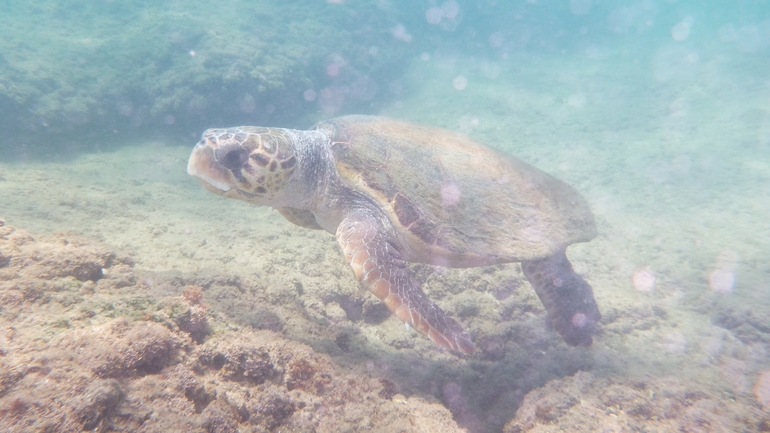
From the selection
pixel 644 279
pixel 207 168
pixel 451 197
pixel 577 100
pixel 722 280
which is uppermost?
pixel 577 100

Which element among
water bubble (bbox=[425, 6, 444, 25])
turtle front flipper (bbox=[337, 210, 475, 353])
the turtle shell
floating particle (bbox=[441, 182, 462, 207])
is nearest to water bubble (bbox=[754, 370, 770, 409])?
the turtle shell

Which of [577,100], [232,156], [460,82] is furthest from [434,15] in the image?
[232,156]

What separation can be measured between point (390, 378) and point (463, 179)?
2.17 metres

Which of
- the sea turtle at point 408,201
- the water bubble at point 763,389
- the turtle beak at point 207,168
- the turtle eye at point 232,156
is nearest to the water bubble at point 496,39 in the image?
the sea turtle at point 408,201

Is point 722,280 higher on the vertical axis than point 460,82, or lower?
lower

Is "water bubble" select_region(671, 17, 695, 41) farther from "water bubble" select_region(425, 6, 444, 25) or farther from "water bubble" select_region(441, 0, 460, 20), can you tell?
"water bubble" select_region(425, 6, 444, 25)

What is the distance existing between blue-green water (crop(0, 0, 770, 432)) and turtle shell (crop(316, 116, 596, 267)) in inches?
45.6

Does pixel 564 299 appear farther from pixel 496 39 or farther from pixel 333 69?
pixel 496 39

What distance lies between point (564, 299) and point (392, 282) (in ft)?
7.56

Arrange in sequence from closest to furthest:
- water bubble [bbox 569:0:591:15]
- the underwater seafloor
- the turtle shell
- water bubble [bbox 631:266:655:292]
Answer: the underwater seafloor → the turtle shell → water bubble [bbox 631:266:655:292] → water bubble [bbox 569:0:591:15]

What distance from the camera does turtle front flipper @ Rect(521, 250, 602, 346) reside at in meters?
3.80

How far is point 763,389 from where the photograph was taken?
262 cm

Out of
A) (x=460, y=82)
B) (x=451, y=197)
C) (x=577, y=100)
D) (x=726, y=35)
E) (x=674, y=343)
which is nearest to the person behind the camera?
(x=451, y=197)

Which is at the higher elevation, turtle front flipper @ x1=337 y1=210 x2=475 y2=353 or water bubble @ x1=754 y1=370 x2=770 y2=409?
water bubble @ x1=754 y1=370 x2=770 y2=409
